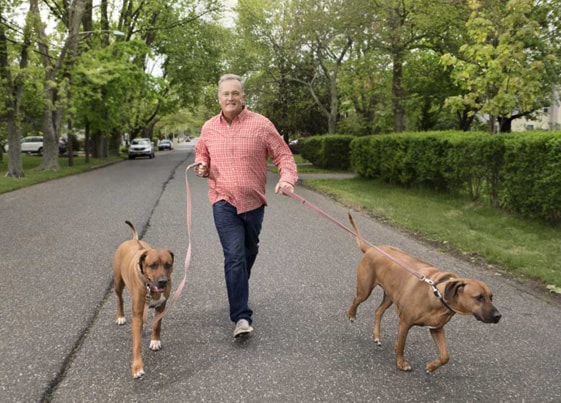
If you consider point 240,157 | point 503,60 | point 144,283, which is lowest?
point 144,283

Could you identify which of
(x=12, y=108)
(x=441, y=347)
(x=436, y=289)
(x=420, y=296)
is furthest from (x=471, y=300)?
(x=12, y=108)

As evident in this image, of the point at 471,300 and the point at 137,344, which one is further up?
the point at 471,300

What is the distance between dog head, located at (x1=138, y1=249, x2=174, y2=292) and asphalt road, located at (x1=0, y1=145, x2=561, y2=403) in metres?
0.68

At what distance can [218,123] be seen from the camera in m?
3.91

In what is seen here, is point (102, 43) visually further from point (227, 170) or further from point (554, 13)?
point (227, 170)

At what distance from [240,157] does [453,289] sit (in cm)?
196

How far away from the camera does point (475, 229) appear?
8.45 metres

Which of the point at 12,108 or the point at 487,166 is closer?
the point at 487,166

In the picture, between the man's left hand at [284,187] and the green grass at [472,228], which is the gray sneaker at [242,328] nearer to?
the man's left hand at [284,187]

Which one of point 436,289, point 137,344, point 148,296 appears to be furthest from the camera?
point 148,296

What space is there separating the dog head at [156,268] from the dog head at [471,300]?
6.17ft

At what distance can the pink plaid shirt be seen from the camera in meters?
3.78

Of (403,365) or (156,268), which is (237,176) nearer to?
(156,268)

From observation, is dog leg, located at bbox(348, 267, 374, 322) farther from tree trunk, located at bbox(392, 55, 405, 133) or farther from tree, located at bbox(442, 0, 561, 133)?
tree trunk, located at bbox(392, 55, 405, 133)
